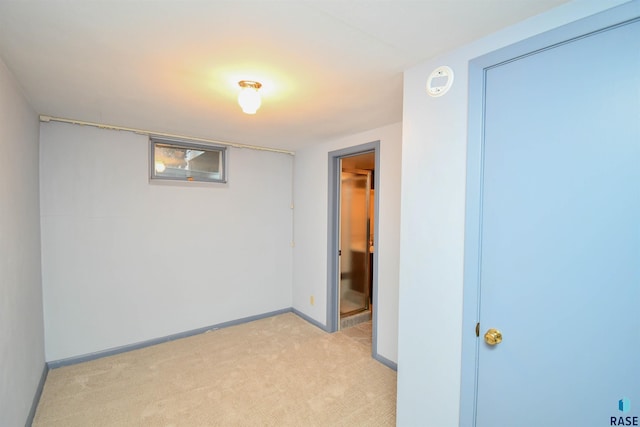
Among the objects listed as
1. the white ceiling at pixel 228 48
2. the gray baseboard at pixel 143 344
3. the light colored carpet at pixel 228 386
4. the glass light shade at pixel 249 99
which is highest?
the white ceiling at pixel 228 48

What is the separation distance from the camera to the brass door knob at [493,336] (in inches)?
50.8

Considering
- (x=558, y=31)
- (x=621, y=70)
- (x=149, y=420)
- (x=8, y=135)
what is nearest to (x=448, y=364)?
(x=621, y=70)

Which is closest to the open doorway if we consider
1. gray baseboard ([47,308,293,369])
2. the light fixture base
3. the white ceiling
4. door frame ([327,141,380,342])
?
door frame ([327,141,380,342])

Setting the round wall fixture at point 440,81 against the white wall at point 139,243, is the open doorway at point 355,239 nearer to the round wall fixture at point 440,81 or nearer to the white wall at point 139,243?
the white wall at point 139,243

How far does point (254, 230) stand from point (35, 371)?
7.53 ft

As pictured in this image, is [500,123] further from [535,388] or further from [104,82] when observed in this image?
[104,82]

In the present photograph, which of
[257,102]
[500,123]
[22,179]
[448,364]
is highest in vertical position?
[257,102]

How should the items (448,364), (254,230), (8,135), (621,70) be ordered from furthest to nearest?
(254,230) → (8,135) → (448,364) → (621,70)

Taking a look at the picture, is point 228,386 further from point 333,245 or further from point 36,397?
point 333,245

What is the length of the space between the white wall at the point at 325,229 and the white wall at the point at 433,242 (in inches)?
41.8

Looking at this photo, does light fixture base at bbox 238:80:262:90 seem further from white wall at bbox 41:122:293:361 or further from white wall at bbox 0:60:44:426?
white wall at bbox 41:122:293:361

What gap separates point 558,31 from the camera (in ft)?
3.67

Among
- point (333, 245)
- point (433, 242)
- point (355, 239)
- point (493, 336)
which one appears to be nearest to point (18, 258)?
point (433, 242)

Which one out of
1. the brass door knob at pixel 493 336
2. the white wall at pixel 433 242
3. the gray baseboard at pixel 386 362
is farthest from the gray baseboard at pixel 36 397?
the brass door knob at pixel 493 336
